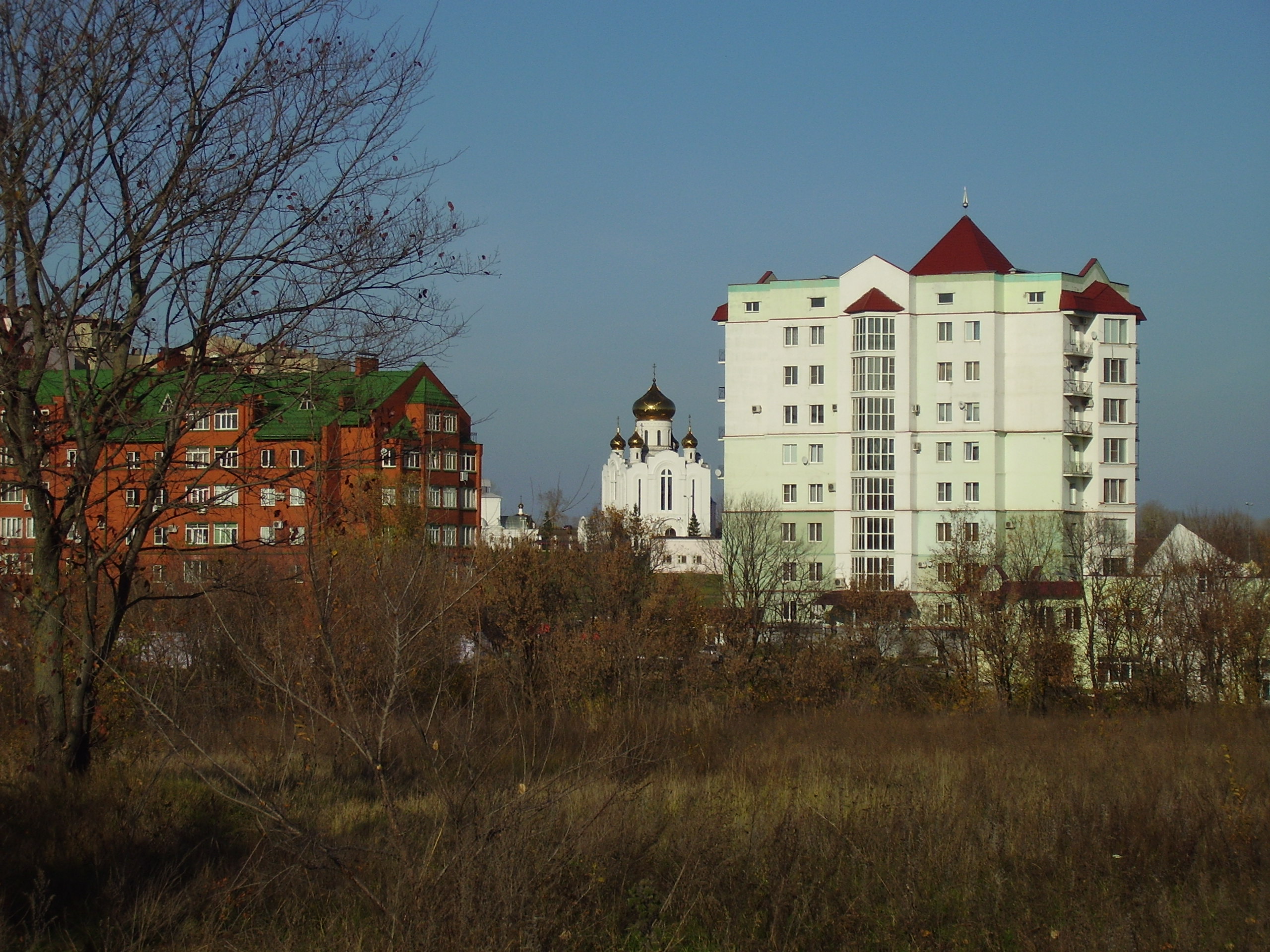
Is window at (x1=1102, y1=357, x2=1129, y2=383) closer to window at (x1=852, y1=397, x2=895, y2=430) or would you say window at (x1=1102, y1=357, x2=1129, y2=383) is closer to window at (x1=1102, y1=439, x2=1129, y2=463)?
window at (x1=1102, y1=439, x2=1129, y2=463)

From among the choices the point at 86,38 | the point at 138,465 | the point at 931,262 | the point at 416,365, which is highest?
the point at 931,262

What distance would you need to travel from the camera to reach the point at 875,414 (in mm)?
53312

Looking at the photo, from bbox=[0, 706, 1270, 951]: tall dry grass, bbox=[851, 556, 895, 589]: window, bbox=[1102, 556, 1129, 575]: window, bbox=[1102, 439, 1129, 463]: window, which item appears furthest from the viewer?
bbox=[1102, 439, 1129, 463]: window

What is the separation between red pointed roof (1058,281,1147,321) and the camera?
52.2 metres

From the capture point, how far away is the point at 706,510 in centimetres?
11944

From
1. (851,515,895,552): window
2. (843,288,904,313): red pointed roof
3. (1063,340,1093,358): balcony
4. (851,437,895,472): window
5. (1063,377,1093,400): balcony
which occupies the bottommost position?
(851,515,895,552): window

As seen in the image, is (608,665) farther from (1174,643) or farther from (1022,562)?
(1022,562)

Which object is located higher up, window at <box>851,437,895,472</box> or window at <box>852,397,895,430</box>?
window at <box>852,397,895,430</box>

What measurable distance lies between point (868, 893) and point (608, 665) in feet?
42.8

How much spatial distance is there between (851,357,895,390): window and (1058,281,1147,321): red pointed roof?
25.5 ft

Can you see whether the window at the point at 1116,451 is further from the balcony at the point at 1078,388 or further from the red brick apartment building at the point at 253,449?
the red brick apartment building at the point at 253,449

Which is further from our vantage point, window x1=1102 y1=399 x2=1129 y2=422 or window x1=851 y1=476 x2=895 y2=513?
window x1=1102 y1=399 x2=1129 y2=422

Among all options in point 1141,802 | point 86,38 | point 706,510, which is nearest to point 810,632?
point 1141,802

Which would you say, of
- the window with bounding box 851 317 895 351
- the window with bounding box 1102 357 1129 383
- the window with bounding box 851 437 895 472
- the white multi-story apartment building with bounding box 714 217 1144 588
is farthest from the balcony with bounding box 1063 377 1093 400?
the window with bounding box 851 437 895 472
